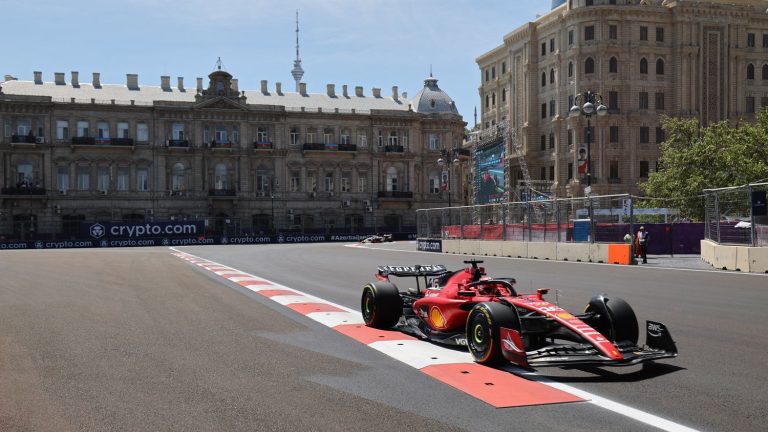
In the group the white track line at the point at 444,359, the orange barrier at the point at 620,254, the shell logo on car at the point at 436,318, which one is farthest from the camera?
the orange barrier at the point at 620,254

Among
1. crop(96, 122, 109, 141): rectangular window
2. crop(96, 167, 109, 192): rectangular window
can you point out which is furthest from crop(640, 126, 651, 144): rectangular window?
crop(96, 167, 109, 192): rectangular window

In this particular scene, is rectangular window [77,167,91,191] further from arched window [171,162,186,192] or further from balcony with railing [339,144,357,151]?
balcony with railing [339,144,357,151]

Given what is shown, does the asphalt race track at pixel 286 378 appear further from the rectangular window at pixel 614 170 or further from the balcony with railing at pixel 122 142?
the balcony with railing at pixel 122 142

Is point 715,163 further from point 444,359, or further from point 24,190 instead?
point 24,190

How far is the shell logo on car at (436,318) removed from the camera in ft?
29.8

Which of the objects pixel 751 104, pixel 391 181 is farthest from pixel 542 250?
pixel 391 181

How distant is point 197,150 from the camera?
78500mm

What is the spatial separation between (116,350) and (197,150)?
7197 cm

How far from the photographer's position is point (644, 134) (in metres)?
71.1

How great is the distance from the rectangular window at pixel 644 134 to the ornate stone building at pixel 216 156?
2376cm

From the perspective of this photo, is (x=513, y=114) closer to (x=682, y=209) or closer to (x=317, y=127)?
(x=317, y=127)

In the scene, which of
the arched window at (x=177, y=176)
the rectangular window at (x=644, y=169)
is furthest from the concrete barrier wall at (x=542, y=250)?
the arched window at (x=177, y=176)

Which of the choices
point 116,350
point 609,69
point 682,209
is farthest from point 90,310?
point 609,69

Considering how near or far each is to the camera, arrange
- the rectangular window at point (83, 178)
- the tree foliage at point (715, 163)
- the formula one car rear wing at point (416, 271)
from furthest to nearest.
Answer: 1. the rectangular window at point (83, 178)
2. the tree foliage at point (715, 163)
3. the formula one car rear wing at point (416, 271)
